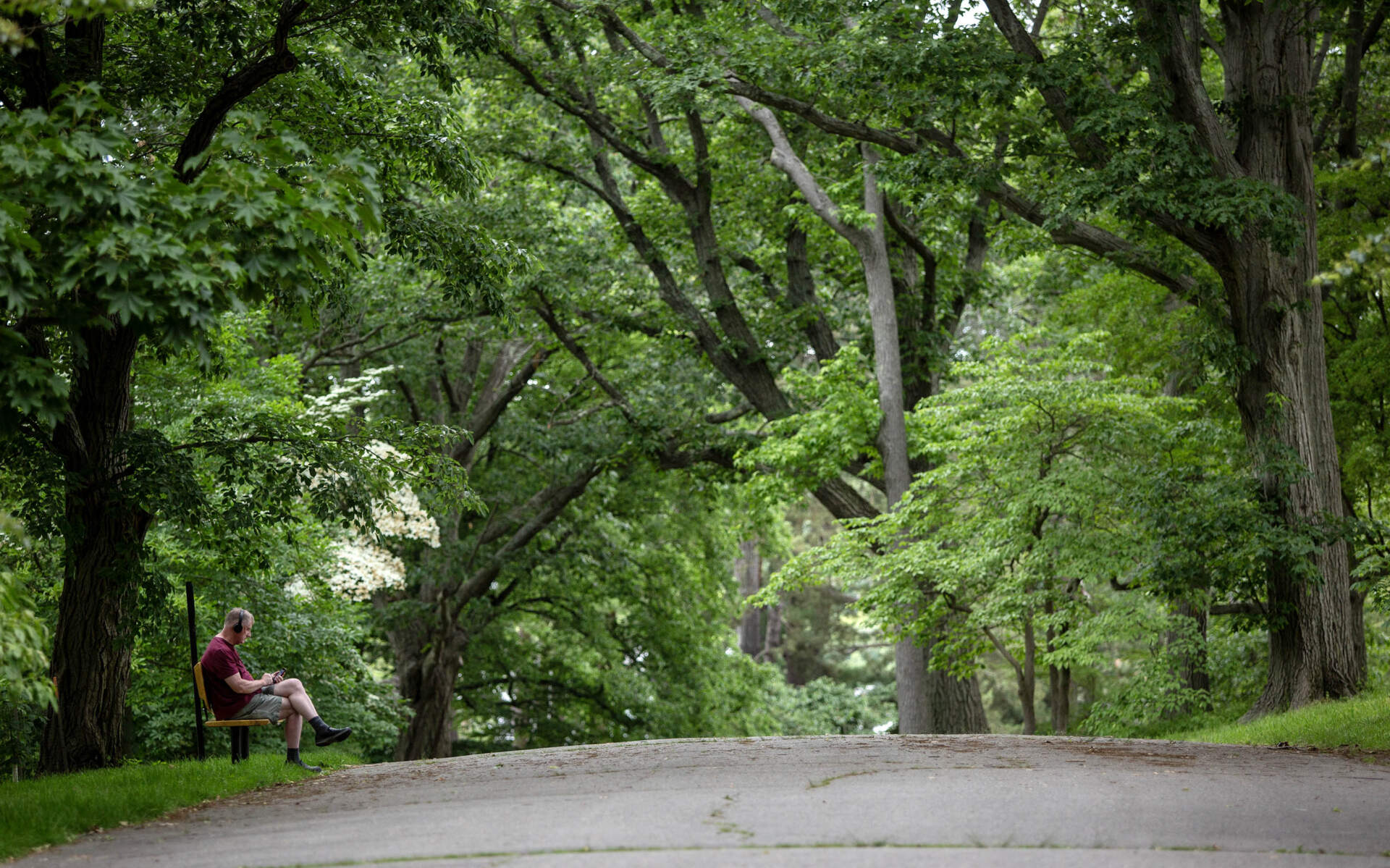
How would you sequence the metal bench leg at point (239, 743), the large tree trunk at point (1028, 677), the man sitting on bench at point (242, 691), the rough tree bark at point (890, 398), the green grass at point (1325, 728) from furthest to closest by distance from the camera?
the rough tree bark at point (890, 398) → the large tree trunk at point (1028, 677) → the green grass at point (1325, 728) → the metal bench leg at point (239, 743) → the man sitting on bench at point (242, 691)

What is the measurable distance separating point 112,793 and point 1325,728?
32.5 feet

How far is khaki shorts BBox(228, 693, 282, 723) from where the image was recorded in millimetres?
9711

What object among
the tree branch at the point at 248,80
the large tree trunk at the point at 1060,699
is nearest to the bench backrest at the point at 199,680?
the tree branch at the point at 248,80

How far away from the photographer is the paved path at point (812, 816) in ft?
19.4

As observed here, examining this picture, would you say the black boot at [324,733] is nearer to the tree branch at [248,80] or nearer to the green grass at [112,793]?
the green grass at [112,793]

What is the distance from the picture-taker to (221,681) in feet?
31.9

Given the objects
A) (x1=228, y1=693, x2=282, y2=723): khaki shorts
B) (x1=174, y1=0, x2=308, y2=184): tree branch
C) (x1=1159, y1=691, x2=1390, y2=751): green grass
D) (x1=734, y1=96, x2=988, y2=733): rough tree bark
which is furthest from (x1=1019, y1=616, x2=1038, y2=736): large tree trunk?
(x1=174, y1=0, x2=308, y2=184): tree branch

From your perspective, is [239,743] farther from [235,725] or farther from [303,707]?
[303,707]

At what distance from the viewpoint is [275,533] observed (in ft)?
47.6

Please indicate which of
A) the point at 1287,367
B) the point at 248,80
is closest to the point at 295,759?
the point at 248,80

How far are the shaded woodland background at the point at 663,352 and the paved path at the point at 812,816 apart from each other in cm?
171

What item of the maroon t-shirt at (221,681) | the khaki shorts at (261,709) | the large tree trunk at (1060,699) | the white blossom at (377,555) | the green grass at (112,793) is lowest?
the large tree trunk at (1060,699)

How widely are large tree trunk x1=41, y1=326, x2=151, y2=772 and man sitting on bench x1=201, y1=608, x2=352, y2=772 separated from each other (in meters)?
0.85

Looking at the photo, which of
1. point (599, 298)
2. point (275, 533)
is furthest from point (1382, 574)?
point (275, 533)
